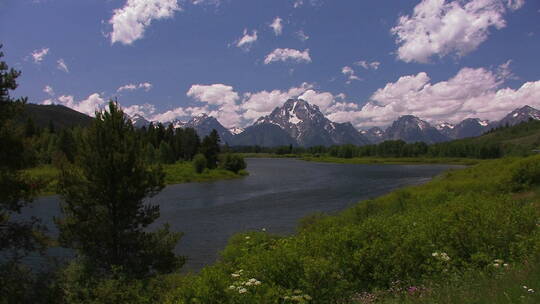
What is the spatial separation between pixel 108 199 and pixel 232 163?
98.7 meters

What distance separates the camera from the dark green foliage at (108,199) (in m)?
20.1

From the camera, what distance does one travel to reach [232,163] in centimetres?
11919

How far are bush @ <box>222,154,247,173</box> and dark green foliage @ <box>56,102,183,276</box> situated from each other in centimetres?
9676

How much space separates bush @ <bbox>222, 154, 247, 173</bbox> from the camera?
389ft

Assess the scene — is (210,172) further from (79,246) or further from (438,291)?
(438,291)

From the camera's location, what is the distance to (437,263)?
9.95 metres

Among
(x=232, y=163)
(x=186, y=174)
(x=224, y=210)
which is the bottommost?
(x=224, y=210)

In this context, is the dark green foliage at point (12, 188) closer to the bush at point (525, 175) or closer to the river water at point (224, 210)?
the river water at point (224, 210)

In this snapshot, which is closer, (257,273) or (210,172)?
(257,273)

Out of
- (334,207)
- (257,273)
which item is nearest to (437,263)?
(257,273)

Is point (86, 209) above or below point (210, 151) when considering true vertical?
below

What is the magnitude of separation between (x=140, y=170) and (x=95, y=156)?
8.43 feet

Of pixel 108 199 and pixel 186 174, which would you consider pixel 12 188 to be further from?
pixel 186 174

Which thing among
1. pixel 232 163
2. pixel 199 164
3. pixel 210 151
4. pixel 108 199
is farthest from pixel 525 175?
pixel 210 151
